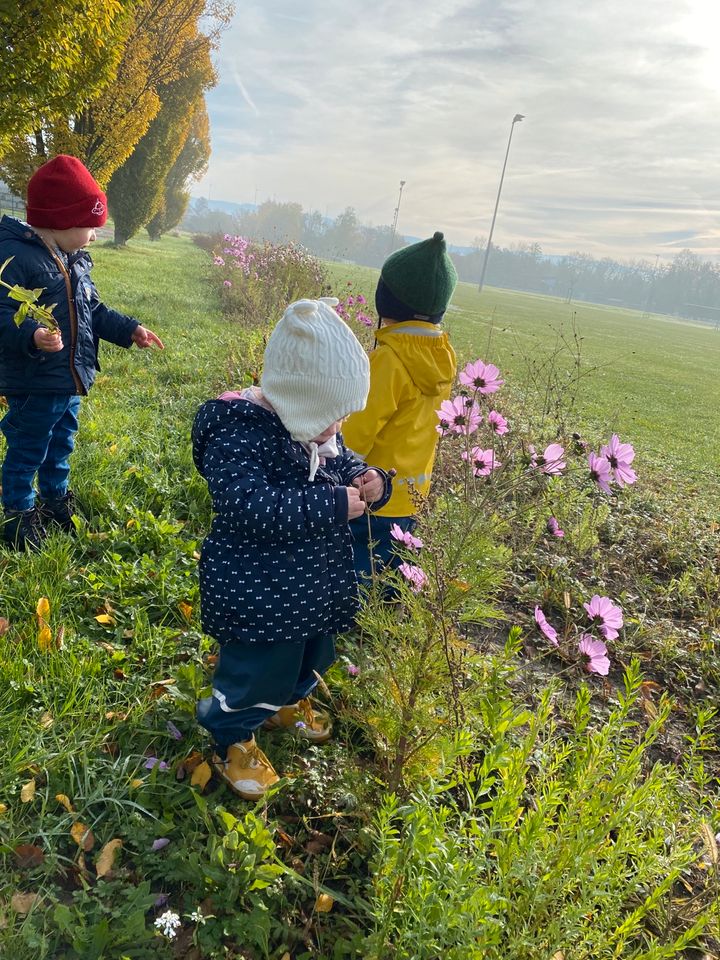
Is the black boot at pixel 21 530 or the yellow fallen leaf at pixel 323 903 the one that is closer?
the yellow fallen leaf at pixel 323 903

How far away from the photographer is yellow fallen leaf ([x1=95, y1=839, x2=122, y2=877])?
1507 millimetres

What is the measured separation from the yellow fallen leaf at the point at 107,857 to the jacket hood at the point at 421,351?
1.87m

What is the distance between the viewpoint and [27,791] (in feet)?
5.36

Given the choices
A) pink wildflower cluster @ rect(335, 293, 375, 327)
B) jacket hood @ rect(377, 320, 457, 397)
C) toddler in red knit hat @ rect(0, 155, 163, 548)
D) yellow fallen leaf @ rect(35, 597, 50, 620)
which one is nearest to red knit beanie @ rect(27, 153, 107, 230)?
toddler in red knit hat @ rect(0, 155, 163, 548)

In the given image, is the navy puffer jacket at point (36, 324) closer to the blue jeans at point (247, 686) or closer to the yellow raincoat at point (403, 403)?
the yellow raincoat at point (403, 403)

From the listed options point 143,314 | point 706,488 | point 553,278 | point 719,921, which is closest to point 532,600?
point 719,921

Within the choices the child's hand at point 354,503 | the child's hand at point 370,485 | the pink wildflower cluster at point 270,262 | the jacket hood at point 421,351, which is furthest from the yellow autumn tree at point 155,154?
the child's hand at point 354,503

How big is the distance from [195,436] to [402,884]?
123cm

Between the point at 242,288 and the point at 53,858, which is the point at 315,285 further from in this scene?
the point at 53,858

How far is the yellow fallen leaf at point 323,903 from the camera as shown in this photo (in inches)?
60.3

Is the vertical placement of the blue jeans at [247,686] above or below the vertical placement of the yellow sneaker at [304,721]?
above

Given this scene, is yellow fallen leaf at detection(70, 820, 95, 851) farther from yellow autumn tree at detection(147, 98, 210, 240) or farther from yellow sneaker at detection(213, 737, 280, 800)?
yellow autumn tree at detection(147, 98, 210, 240)

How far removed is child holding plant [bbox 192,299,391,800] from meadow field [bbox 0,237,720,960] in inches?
7.9

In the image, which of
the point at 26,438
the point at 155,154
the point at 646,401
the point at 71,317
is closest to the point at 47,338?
the point at 71,317
